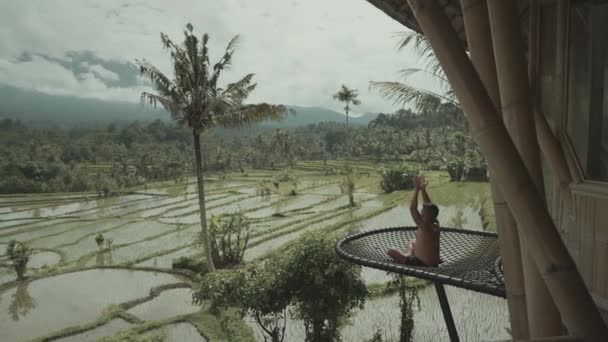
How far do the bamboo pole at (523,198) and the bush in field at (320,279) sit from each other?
3.76m

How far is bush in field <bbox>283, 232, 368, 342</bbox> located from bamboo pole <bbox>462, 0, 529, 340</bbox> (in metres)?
3.57

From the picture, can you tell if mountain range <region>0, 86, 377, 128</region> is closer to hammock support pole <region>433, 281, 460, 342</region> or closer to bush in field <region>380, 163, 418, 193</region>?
bush in field <region>380, 163, 418, 193</region>

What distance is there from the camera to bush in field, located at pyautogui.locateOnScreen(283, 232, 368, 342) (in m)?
4.29

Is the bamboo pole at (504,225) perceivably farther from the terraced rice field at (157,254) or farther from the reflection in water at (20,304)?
the reflection in water at (20,304)

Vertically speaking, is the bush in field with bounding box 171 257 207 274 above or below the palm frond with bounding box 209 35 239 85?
below

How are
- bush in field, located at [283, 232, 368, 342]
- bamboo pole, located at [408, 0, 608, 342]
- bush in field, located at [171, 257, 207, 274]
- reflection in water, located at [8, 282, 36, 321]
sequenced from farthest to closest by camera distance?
bush in field, located at [171, 257, 207, 274]
reflection in water, located at [8, 282, 36, 321]
bush in field, located at [283, 232, 368, 342]
bamboo pole, located at [408, 0, 608, 342]

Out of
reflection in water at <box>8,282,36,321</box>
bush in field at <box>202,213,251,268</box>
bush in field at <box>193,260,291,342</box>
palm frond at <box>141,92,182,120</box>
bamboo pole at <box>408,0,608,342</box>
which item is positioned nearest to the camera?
bamboo pole at <box>408,0,608,342</box>

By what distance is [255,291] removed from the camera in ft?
15.2

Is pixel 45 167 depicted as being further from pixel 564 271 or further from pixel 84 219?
pixel 564 271

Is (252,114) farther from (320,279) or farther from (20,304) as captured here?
(20,304)

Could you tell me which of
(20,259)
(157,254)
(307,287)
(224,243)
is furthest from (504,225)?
(157,254)

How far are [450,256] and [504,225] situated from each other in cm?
155

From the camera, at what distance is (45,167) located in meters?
24.4

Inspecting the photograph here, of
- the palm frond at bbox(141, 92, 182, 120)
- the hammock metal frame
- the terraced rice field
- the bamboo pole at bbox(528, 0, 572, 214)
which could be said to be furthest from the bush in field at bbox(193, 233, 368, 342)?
the palm frond at bbox(141, 92, 182, 120)
